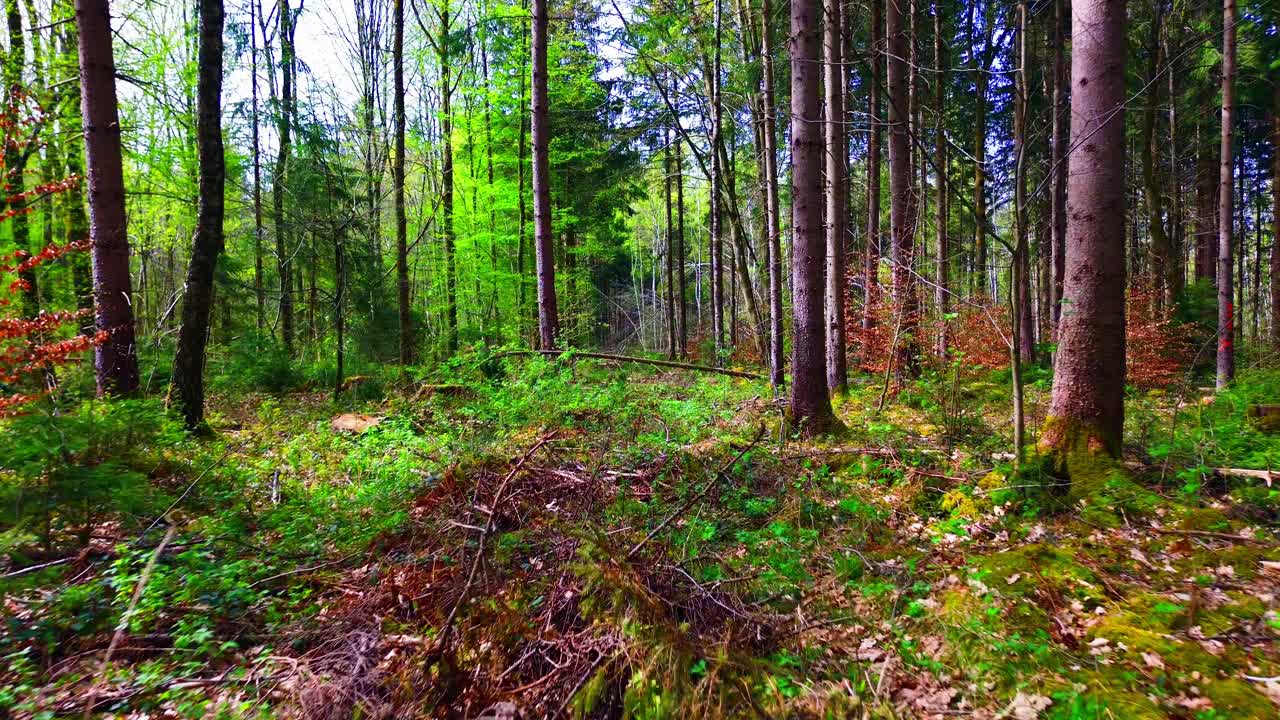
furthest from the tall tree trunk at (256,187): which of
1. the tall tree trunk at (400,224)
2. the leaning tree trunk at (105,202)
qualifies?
the leaning tree trunk at (105,202)

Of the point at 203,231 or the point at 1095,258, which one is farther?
the point at 203,231

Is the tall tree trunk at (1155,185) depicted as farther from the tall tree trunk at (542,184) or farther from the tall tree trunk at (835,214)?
the tall tree trunk at (542,184)

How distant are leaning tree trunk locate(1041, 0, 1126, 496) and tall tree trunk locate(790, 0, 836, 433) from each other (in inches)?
92.7

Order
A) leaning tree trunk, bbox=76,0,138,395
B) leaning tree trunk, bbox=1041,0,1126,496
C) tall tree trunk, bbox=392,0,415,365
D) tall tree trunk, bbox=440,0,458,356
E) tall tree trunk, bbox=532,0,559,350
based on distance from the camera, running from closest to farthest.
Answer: leaning tree trunk, bbox=1041,0,1126,496 < leaning tree trunk, bbox=76,0,138,395 < tall tree trunk, bbox=532,0,559,350 < tall tree trunk, bbox=392,0,415,365 < tall tree trunk, bbox=440,0,458,356

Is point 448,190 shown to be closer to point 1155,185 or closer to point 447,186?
point 447,186

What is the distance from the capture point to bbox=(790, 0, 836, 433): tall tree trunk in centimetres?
609

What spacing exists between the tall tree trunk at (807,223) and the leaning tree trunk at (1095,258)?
7.72 feet

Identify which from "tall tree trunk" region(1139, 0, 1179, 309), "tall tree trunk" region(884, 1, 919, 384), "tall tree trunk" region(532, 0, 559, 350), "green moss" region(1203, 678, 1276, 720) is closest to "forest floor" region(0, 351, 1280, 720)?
"green moss" region(1203, 678, 1276, 720)

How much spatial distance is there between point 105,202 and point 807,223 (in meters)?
8.48

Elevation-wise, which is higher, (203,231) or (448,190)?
(448,190)

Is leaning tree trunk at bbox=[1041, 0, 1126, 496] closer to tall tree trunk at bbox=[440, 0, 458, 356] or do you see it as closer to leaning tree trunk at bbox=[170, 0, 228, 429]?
leaning tree trunk at bbox=[170, 0, 228, 429]

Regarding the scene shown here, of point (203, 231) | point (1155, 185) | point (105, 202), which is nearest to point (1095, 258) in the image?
point (203, 231)

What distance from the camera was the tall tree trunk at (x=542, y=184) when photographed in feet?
30.3

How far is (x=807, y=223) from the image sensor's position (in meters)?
6.08
